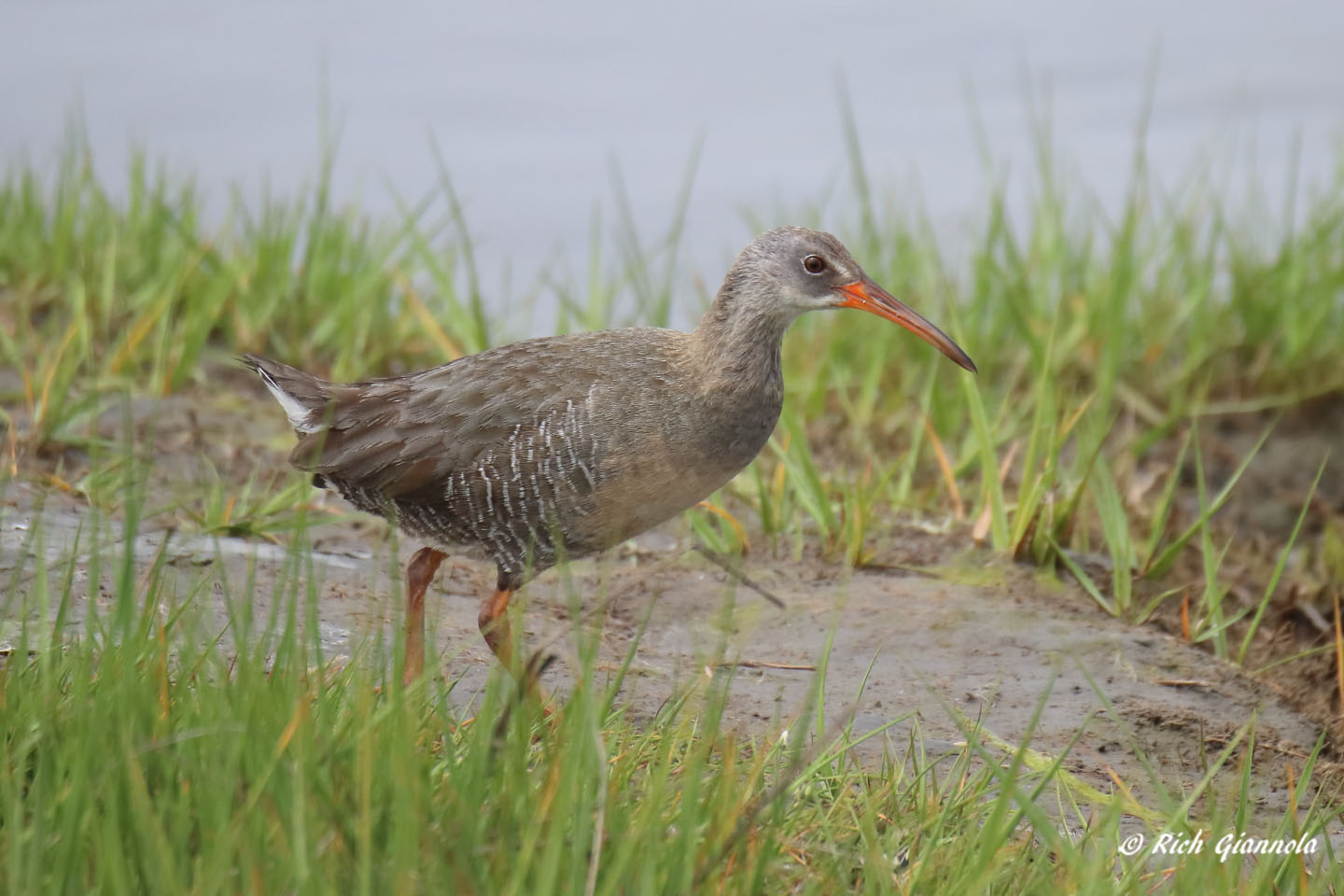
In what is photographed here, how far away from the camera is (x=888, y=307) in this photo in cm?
420

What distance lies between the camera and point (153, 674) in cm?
274

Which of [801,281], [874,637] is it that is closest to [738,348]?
[801,281]

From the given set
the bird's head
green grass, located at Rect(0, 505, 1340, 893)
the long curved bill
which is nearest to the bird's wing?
the bird's head

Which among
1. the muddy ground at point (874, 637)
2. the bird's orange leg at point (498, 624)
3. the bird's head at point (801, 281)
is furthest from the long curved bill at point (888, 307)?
the bird's orange leg at point (498, 624)

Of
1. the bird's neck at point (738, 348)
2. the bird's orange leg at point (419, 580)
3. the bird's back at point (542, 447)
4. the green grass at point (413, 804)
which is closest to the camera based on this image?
the green grass at point (413, 804)

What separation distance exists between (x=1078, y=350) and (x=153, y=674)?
4742 mm

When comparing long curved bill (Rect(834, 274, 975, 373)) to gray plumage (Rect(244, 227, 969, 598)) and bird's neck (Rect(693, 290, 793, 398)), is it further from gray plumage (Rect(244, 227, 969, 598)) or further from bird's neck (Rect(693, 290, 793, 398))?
bird's neck (Rect(693, 290, 793, 398))

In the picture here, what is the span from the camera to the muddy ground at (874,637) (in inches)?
146

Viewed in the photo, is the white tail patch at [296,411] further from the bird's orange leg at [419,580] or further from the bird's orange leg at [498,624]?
the bird's orange leg at [498,624]

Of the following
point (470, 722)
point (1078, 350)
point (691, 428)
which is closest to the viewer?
point (470, 722)

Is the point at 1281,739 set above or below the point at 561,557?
below

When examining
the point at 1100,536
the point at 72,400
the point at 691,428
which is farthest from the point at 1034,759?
the point at 72,400

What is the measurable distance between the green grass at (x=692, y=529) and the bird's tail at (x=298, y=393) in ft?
1.32

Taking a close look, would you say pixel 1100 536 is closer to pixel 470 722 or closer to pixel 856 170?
pixel 856 170
